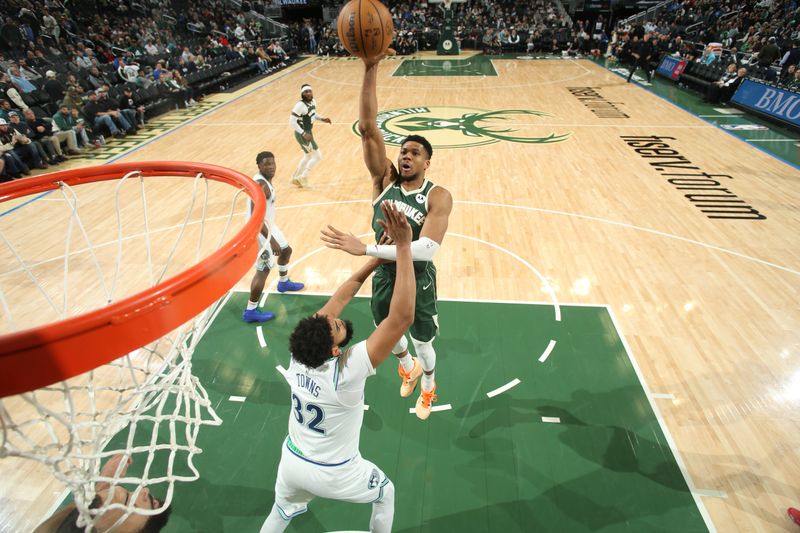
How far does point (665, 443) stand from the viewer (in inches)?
143

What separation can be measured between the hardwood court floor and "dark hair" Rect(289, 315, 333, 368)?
5.83 feet

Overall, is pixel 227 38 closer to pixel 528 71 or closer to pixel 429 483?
pixel 528 71

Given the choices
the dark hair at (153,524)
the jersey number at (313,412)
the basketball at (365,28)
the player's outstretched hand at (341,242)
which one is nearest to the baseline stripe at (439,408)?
the jersey number at (313,412)

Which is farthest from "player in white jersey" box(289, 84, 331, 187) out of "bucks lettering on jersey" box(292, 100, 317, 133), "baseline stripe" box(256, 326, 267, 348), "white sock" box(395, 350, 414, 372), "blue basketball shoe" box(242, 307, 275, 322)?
"white sock" box(395, 350, 414, 372)

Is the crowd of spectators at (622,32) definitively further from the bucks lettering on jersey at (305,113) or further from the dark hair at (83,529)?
the dark hair at (83,529)

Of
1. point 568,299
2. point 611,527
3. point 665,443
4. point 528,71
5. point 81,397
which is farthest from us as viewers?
point 528,71

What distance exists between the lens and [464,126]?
1173cm

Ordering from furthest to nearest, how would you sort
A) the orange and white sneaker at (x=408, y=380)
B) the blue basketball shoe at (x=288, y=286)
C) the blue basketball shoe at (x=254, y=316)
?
the blue basketball shoe at (x=288, y=286) < the blue basketball shoe at (x=254, y=316) < the orange and white sneaker at (x=408, y=380)

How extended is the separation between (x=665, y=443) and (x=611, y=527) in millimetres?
922

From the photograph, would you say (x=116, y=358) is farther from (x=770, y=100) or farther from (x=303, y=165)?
(x=770, y=100)

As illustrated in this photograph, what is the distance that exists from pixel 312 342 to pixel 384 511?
1.07 m

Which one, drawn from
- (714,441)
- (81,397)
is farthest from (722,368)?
(81,397)

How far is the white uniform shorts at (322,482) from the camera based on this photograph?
2.28m

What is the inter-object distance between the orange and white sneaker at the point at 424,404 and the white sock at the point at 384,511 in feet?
4.35
